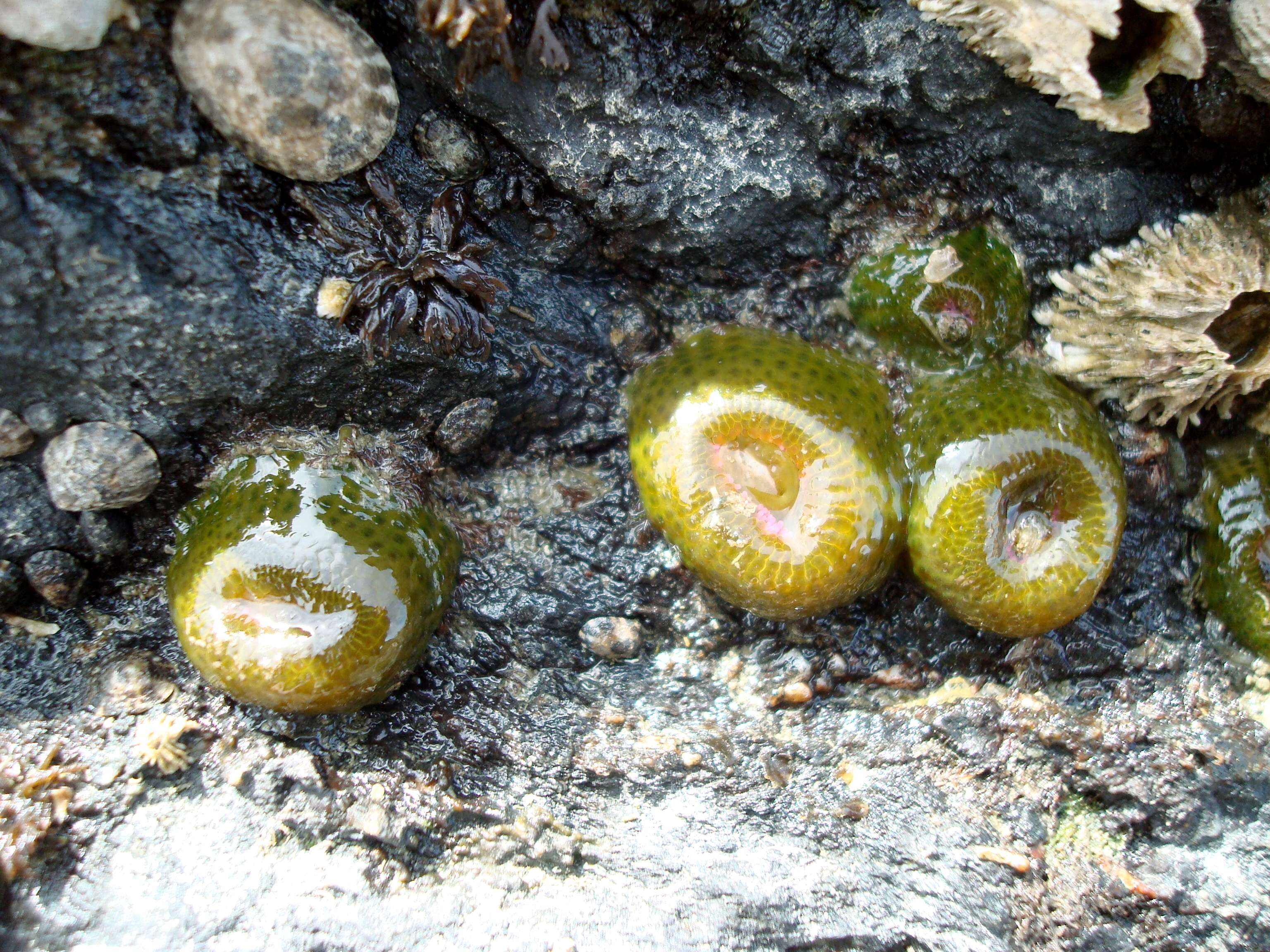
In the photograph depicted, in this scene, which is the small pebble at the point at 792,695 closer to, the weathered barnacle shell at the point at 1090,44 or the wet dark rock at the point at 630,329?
the wet dark rock at the point at 630,329

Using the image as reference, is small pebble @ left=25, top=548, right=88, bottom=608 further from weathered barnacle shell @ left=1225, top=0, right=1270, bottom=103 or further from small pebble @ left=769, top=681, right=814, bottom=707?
weathered barnacle shell @ left=1225, top=0, right=1270, bottom=103

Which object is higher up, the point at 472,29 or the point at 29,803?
the point at 472,29

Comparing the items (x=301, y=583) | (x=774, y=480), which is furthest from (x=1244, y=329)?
(x=301, y=583)

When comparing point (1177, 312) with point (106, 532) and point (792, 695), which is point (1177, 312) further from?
point (106, 532)

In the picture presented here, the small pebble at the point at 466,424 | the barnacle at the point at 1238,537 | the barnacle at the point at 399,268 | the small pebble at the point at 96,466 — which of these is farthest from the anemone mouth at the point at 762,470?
the small pebble at the point at 96,466

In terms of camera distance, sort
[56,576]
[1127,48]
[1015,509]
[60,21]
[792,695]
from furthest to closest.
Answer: [792,695]
[1015,509]
[56,576]
[1127,48]
[60,21]

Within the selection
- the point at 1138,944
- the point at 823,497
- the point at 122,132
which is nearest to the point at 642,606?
Answer: the point at 823,497
